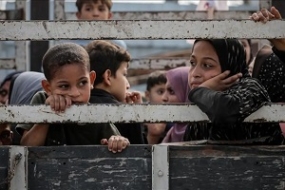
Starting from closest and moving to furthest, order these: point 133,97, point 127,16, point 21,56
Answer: point 133,97
point 21,56
point 127,16

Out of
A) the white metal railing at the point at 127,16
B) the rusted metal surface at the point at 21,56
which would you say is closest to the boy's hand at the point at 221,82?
the white metal railing at the point at 127,16

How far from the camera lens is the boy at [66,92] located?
12.5ft

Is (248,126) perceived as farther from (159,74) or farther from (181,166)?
(159,74)

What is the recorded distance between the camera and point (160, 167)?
11.3 feet

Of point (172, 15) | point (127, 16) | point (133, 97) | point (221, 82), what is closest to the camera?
point (221, 82)

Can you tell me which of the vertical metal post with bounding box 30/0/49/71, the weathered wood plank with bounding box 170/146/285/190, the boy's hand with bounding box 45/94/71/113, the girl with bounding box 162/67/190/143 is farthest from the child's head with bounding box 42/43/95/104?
the vertical metal post with bounding box 30/0/49/71

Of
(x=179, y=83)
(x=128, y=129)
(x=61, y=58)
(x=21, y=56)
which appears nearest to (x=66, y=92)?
(x=61, y=58)

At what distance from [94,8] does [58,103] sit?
296 centimetres

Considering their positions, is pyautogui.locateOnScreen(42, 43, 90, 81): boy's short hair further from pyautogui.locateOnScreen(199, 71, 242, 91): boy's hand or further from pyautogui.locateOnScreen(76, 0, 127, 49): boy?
pyautogui.locateOnScreen(76, 0, 127, 49): boy

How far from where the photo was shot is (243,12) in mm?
6316

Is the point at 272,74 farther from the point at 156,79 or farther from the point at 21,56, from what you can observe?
the point at 156,79

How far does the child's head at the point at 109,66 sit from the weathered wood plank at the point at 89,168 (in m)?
1.33

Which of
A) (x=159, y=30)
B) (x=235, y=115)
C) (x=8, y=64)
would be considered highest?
(x=159, y=30)

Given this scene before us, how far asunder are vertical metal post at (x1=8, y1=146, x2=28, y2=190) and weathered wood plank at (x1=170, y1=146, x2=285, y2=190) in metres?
0.57
